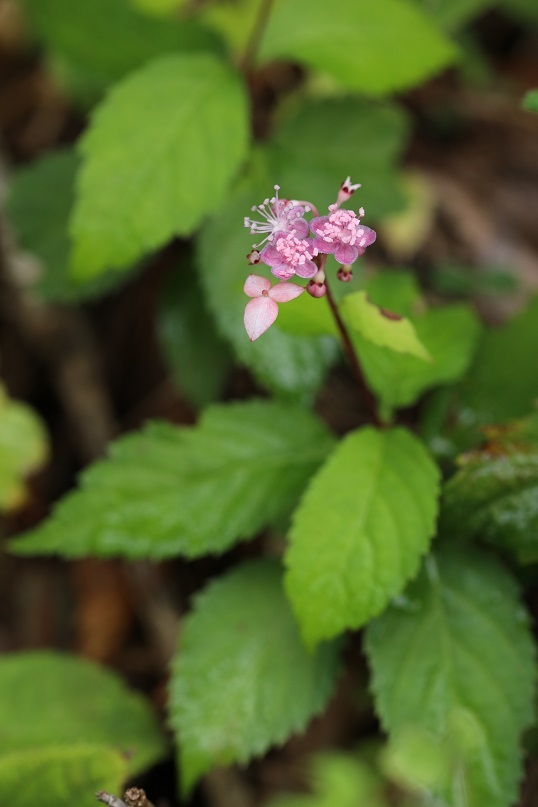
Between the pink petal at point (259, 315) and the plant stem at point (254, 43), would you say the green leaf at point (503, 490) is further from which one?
the plant stem at point (254, 43)

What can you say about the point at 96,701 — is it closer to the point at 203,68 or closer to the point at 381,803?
the point at 381,803

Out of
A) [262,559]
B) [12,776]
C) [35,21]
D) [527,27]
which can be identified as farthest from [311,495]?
[527,27]

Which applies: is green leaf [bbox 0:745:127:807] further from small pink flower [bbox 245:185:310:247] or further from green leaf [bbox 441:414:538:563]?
small pink flower [bbox 245:185:310:247]

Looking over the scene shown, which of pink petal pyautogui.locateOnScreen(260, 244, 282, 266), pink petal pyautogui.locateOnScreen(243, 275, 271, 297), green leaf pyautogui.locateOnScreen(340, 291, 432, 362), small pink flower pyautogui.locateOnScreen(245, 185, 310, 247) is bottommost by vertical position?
green leaf pyautogui.locateOnScreen(340, 291, 432, 362)

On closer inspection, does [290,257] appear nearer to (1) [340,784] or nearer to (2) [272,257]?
(2) [272,257]

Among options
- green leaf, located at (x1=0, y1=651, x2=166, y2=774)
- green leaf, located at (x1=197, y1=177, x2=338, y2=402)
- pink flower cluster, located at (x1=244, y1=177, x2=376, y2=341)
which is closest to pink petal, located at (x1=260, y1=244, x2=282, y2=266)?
pink flower cluster, located at (x1=244, y1=177, x2=376, y2=341)

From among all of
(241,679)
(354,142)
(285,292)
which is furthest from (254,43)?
(241,679)
